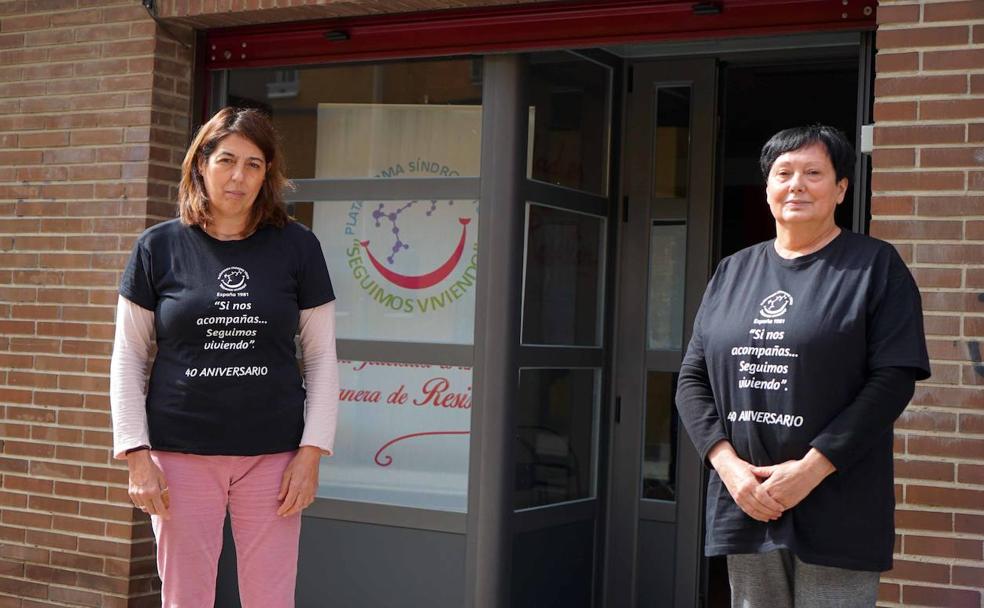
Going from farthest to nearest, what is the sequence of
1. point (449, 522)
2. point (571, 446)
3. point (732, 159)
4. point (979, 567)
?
point (732, 159) < point (571, 446) < point (449, 522) < point (979, 567)

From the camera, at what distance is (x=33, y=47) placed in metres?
6.07

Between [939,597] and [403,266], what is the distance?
8.79 feet

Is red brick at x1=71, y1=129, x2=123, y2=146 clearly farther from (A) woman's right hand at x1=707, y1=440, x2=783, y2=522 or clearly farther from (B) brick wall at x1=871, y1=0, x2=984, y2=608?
(A) woman's right hand at x1=707, y1=440, x2=783, y2=522

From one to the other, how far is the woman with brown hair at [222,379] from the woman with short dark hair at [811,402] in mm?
1153

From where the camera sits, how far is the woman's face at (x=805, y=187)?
3088 mm

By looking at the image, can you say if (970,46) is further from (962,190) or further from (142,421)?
(142,421)

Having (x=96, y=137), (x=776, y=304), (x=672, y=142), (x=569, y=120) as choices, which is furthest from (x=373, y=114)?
(x=776, y=304)

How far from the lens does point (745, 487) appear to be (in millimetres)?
2959

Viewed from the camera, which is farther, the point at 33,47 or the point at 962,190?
the point at 33,47

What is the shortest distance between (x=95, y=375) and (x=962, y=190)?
149 inches

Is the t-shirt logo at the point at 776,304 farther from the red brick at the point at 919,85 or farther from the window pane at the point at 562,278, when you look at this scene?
the window pane at the point at 562,278

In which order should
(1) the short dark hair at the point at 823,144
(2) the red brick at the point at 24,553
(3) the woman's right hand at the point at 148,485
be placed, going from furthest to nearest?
1. (2) the red brick at the point at 24,553
2. (3) the woman's right hand at the point at 148,485
3. (1) the short dark hair at the point at 823,144

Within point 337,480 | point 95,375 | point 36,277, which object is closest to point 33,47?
point 36,277

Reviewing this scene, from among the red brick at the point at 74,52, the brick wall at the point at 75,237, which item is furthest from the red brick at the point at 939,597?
the red brick at the point at 74,52
